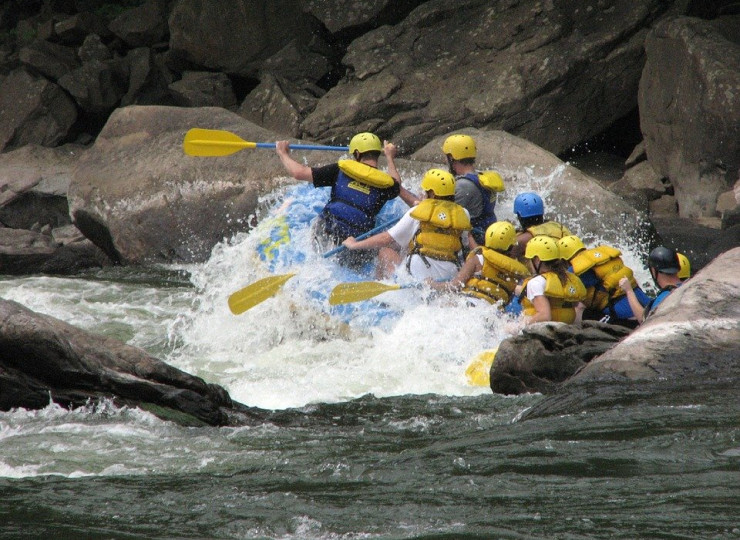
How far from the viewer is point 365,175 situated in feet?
24.3

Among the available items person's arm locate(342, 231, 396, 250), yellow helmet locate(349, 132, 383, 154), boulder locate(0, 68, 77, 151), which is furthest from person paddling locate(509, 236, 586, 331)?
boulder locate(0, 68, 77, 151)

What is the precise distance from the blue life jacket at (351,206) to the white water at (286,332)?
281mm

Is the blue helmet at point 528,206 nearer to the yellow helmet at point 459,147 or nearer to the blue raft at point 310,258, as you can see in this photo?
the yellow helmet at point 459,147

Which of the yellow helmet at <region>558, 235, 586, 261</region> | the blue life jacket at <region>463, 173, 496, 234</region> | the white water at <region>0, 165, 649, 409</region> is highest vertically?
the yellow helmet at <region>558, 235, 586, 261</region>

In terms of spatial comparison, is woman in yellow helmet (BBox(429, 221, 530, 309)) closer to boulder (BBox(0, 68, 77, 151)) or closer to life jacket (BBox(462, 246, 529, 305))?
life jacket (BBox(462, 246, 529, 305))

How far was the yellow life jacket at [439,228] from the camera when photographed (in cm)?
695

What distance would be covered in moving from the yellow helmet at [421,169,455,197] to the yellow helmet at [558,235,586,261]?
3.17 feet

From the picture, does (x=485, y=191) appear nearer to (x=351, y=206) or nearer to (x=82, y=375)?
(x=351, y=206)

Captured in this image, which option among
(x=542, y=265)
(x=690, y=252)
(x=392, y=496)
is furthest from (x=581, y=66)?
(x=392, y=496)

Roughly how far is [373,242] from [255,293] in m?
0.87

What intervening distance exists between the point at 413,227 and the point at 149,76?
8441 mm

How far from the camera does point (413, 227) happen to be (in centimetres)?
715

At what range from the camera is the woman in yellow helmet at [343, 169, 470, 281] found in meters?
6.96

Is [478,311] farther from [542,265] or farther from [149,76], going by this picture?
[149,76]
